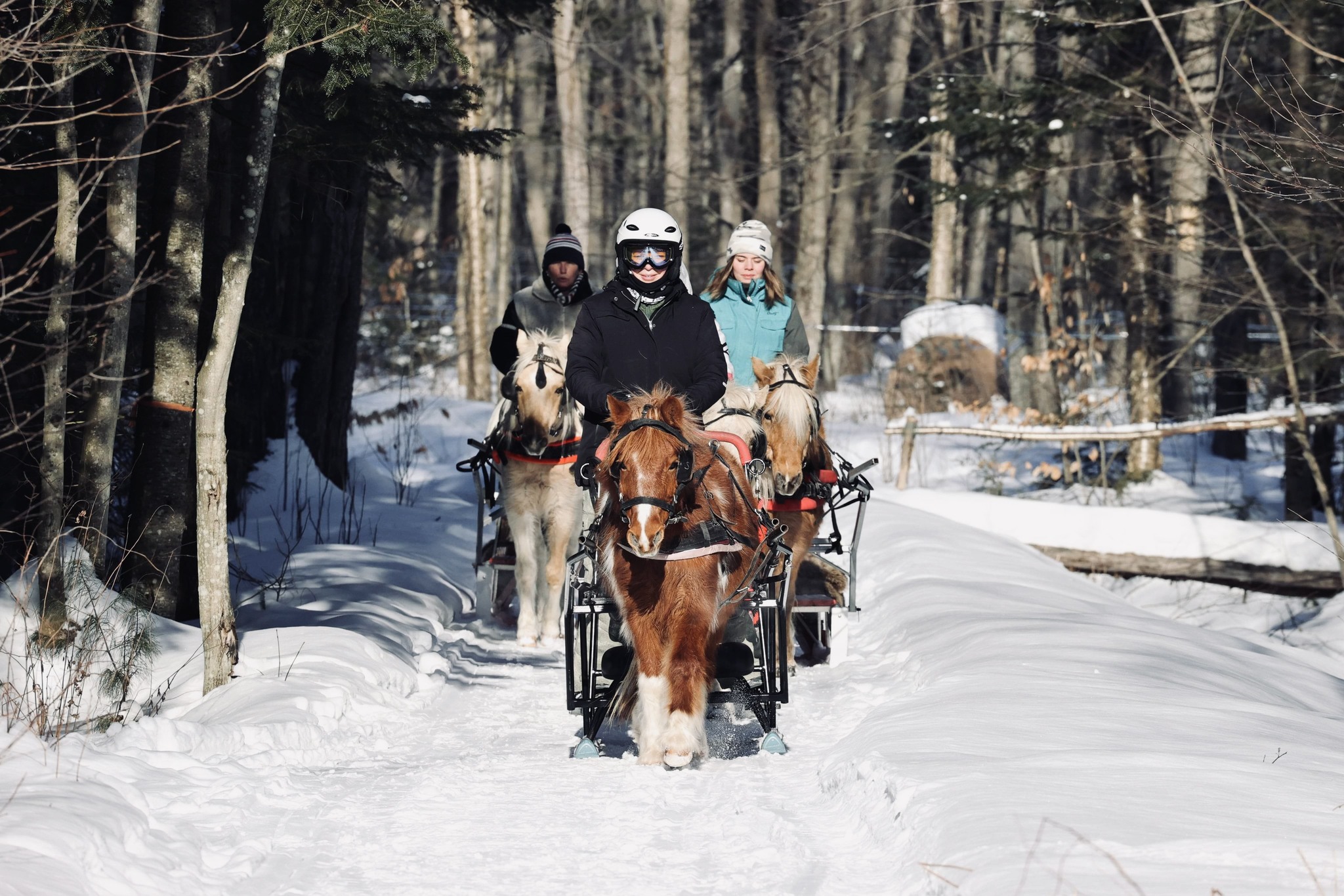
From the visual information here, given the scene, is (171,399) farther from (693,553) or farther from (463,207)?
(463,207)

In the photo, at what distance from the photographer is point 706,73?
41312 mm

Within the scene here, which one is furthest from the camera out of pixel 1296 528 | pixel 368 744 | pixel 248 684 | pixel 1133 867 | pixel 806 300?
pixel 806 300

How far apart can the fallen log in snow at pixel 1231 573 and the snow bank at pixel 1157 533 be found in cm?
5

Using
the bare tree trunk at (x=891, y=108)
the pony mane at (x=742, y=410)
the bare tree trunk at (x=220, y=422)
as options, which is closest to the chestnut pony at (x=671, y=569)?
the pony mane at (x=742, y=410)

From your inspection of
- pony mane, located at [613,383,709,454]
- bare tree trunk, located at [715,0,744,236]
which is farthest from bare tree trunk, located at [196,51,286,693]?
bare tree trunk, located at [715,0,744,236]

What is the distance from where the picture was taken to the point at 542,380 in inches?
373

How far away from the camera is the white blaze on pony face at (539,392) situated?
31.2 feet

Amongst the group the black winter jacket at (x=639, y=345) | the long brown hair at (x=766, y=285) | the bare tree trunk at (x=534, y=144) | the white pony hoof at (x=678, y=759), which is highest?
→ the bare tree trunk at (x=534, y=144)

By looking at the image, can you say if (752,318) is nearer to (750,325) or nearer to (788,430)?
→ (750,325)

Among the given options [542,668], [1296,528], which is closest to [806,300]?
[1296,528]

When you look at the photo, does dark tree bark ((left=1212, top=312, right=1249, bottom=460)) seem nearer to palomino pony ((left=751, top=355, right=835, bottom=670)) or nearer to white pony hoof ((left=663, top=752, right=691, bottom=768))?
palomino pony ((left=751, top=355, right=835, bottom=670))

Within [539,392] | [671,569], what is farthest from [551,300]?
[671,569]

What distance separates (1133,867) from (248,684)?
4.82 m

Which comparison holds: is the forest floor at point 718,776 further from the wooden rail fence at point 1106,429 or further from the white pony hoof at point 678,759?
the wooden rail fence at point 1106,429
